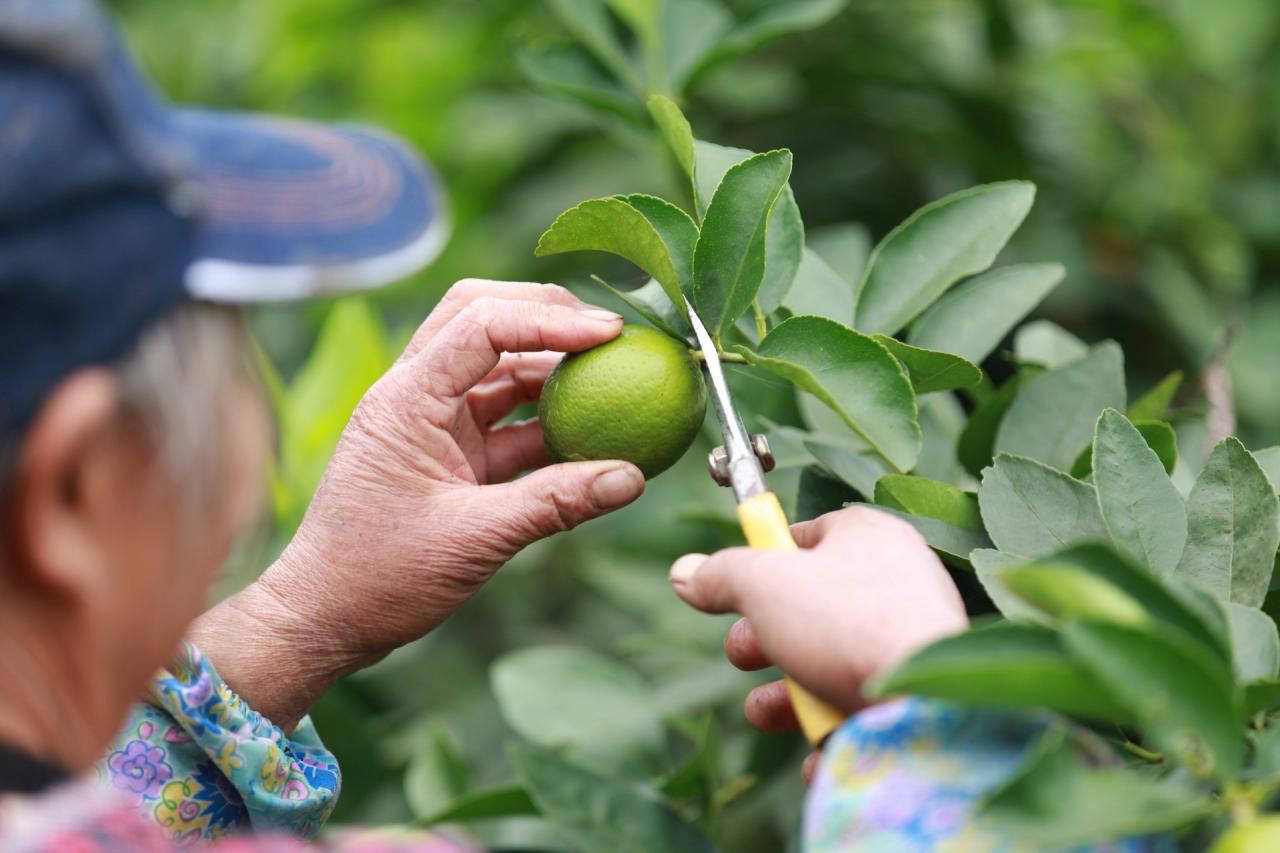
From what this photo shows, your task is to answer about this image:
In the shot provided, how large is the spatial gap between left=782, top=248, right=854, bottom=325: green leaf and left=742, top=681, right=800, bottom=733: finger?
25cm

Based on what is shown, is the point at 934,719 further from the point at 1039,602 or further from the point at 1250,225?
the point at 1250,225

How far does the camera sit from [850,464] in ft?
3.10

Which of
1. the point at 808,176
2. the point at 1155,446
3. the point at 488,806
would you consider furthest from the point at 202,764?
the point at 808,176

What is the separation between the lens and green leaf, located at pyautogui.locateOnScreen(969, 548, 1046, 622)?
0.72m

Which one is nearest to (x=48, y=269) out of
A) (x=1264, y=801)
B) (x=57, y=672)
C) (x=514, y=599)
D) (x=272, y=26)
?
(x=57, y=672)

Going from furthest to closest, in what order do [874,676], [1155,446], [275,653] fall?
[275,653] → [1155,446] → [874,676]

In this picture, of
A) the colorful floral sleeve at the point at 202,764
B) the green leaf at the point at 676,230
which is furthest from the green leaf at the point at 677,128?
the colorful floral sleeve at the point at 202,764

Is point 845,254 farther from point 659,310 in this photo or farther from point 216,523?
point 216,523

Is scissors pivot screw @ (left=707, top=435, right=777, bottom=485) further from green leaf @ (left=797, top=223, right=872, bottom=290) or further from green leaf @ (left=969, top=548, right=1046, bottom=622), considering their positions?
green leaf @ (left=797, top=223, right=872, bottom=290)

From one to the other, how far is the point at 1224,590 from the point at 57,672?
0.62m

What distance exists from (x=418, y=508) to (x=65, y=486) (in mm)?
354

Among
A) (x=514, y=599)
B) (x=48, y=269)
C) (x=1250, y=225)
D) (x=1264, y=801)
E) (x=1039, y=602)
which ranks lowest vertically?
(x=514, y=599)

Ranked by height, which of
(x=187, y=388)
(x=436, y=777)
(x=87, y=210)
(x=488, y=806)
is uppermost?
(x=87, y=210)

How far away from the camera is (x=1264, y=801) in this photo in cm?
69
